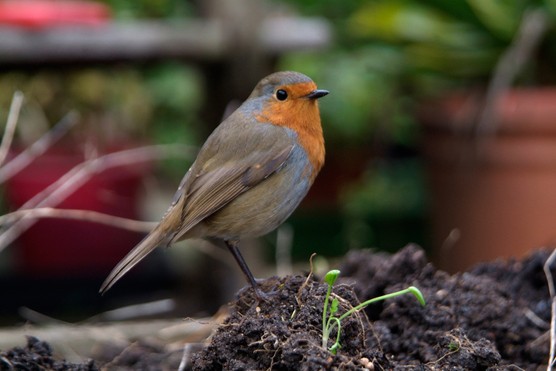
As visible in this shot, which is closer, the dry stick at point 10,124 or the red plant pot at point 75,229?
the dry stick at point 10,124

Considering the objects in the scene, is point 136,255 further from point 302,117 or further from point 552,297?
point 552,297

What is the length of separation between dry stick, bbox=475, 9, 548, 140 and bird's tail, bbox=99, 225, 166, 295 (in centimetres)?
217

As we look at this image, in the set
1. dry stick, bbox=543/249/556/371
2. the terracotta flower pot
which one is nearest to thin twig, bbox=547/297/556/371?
dry stick, bbox=543/249/556/371

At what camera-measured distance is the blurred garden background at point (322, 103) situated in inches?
169

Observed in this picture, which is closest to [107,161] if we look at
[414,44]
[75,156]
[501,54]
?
[75,156]

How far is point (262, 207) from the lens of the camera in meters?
2.49

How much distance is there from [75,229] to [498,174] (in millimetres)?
2211

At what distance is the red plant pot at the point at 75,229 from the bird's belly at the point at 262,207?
2309 millimetres

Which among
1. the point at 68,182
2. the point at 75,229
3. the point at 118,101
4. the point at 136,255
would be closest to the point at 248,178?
the point at 136,255

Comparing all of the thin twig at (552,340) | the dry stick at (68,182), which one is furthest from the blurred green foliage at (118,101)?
the thin twig at (552,340)

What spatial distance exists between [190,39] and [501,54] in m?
1.65

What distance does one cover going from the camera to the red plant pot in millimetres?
4766

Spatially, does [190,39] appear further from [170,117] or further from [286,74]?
[170,117]

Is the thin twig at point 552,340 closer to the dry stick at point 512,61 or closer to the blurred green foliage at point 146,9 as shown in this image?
the dry stick at point 512,61
